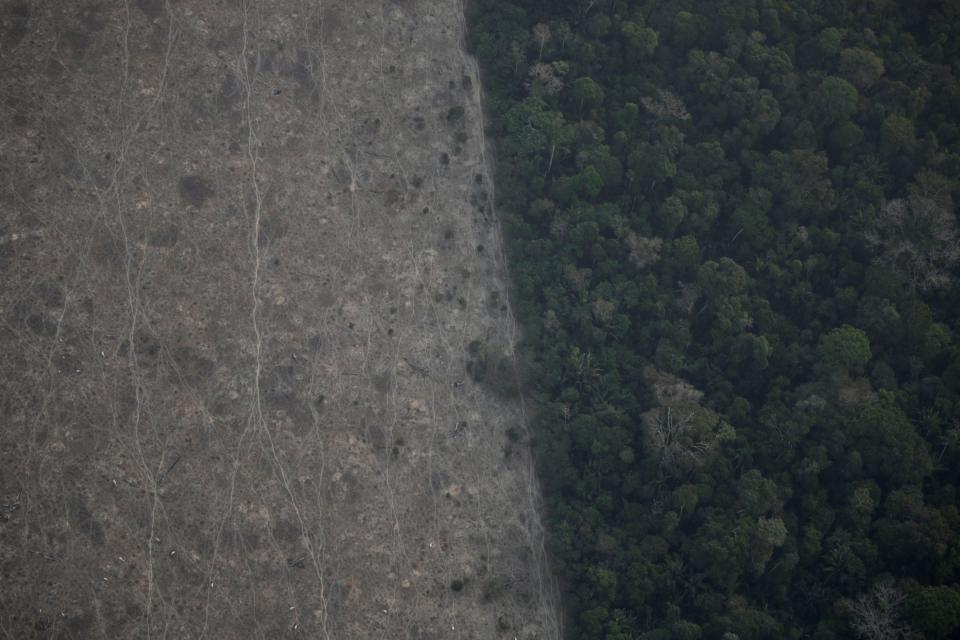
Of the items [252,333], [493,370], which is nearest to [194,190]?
[252,333]

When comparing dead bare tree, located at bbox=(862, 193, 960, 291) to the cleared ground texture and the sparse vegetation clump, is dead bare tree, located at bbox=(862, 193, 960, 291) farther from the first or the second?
the cleared ground texture

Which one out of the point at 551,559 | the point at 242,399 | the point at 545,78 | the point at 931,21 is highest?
the point at 931,21

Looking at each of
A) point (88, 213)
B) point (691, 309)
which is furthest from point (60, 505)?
point (691, 309)

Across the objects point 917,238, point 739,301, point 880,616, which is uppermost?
point 917,238

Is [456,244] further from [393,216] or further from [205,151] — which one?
[205,151]

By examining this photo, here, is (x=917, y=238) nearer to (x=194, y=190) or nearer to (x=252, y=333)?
(x=252, y=333)

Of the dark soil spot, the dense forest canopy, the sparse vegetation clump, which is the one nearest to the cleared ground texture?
the dark soil spot

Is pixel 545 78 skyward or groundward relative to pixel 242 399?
skyward
